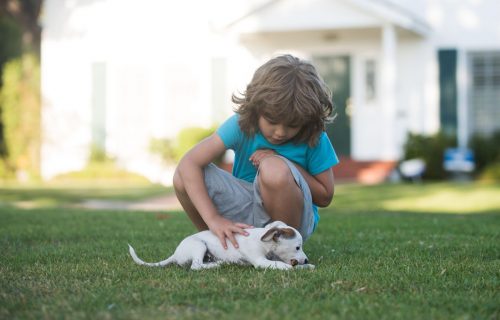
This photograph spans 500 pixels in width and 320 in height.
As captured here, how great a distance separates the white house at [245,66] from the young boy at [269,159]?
10.3m

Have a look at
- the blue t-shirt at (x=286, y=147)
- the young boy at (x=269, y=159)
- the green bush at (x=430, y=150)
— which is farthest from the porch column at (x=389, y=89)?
the blue t-shirt at (x=286, y=147)

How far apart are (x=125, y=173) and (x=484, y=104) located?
749 centimetres

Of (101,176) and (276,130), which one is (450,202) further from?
(101,176)

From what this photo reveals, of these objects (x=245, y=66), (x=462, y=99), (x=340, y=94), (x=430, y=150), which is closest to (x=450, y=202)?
(x=430, y=150)

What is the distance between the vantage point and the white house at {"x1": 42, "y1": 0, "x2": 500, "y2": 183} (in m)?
14.6

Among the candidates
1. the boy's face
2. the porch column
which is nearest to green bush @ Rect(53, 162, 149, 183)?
the porch column

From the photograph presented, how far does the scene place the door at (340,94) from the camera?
15.5 metres

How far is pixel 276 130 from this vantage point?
12.4 feet

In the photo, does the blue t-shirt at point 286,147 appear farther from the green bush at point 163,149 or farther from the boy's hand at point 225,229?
the green bush at point 163,149

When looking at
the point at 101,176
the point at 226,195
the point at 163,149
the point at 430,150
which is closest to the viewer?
the point at 226,195

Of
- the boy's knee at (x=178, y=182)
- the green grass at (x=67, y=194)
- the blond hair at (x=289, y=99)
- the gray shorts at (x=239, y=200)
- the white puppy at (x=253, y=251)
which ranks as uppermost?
the blond hair at (x=289, y=99)

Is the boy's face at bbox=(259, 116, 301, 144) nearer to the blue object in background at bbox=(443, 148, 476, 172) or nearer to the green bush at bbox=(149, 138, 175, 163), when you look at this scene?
the blue object in background at bbox=(443, 148, 476, 172)

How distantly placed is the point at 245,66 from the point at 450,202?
632 cm

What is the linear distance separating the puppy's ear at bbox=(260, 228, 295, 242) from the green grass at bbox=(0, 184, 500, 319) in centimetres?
17
